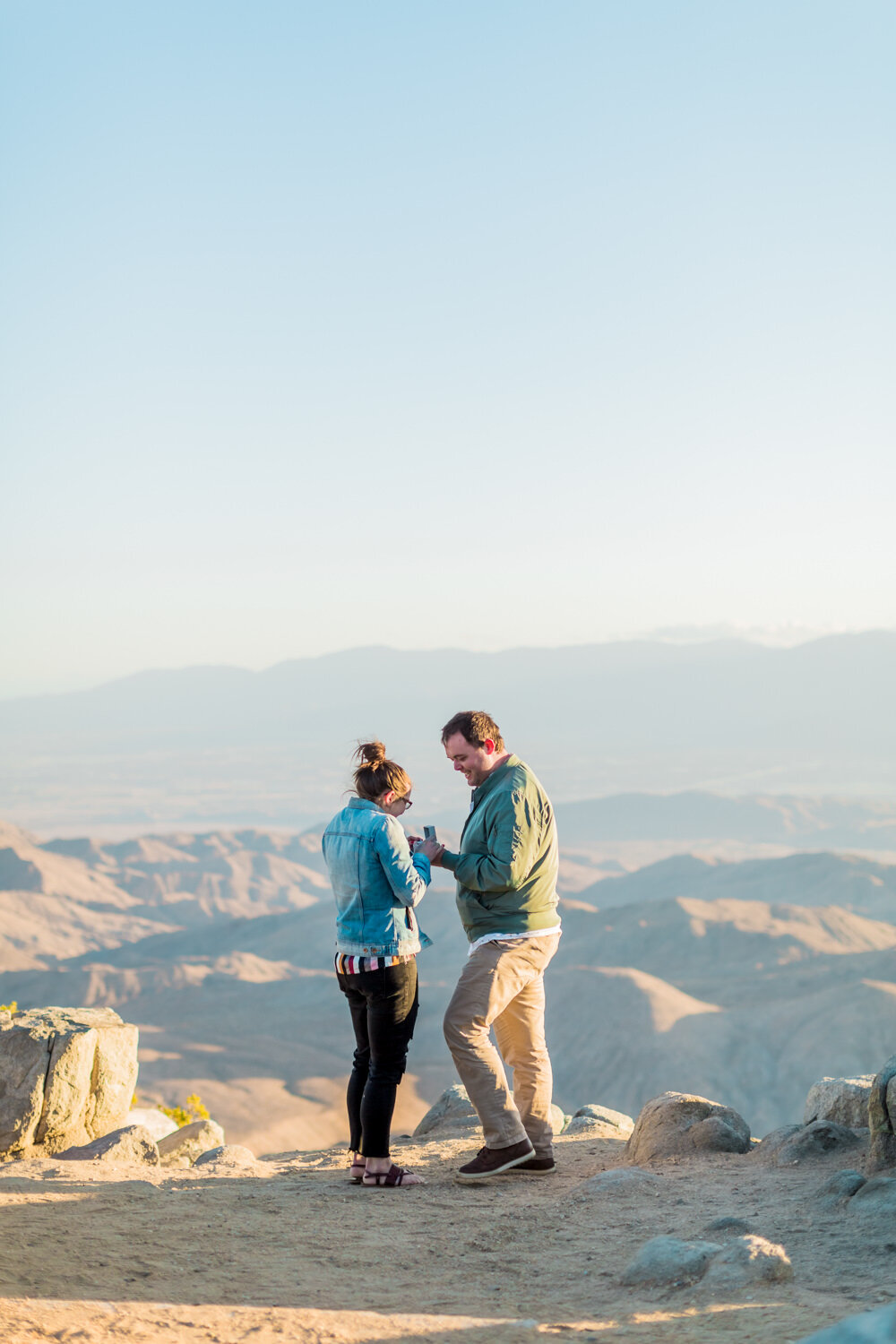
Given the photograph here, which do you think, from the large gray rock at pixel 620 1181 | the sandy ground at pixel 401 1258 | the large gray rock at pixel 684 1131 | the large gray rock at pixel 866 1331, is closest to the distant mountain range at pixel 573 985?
the large gray rock at pixel 684 1131

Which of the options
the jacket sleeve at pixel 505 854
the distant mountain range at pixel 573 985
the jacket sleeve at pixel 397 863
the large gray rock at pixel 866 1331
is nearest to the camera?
the large gray rock at pixel 866 1331

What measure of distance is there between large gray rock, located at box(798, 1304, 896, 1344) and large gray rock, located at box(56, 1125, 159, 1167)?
5.14m

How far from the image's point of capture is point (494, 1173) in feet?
16.5

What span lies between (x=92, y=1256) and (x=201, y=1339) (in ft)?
3.16

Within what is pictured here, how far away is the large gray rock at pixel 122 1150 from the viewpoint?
661 cm

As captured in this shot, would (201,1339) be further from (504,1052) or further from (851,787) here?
(851,787)

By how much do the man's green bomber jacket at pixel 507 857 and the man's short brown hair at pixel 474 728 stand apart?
149 mm

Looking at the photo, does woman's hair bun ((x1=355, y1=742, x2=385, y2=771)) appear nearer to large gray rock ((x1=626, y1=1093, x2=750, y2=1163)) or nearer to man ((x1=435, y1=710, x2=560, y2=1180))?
man ((x1=435, y1=710, x2=560, y2=1180))

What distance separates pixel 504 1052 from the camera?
5.31m

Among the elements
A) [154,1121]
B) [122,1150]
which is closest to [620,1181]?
[122,1150]

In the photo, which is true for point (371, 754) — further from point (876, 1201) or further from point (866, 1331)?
point (866, 1331)

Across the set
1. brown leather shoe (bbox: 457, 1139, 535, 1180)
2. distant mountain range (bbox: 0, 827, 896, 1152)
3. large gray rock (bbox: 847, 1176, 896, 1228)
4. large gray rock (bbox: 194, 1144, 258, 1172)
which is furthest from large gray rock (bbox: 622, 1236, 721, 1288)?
distant mountain range (bbox: 0, 827, 896, 1152)

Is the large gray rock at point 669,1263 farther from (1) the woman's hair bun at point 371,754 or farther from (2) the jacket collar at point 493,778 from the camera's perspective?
(1) the woman's hair bun at point 371,754

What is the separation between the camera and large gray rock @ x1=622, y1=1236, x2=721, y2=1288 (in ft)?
11.6
